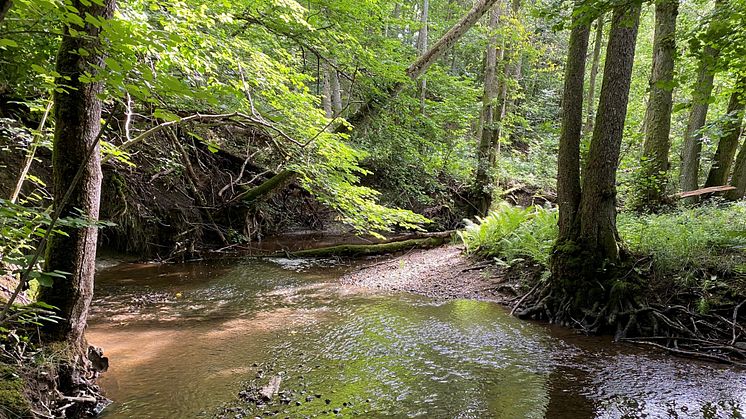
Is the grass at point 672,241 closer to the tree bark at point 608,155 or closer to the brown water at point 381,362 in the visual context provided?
the tree bark at point 608,155

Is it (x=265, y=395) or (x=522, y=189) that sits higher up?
(x=522, y=189)

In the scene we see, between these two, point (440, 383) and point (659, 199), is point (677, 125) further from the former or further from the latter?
point (440, 383)

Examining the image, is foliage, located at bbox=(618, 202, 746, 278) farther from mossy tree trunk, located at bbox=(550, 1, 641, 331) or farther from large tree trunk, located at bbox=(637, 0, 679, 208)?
large tree trunk, located at bbox=(637, 0, 679, 208)

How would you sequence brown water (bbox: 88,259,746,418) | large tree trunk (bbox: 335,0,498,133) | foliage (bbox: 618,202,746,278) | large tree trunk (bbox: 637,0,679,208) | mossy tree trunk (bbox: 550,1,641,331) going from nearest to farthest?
brown water (bbox: 88,259,746,418) < foliage (bbox: 618,202,746,278) < mossy tree trunk (bbox: 550,1,641,331) < large tree trunk (bbox: 637,0,679,208) < large tree trunk (bbox: 335,0,498,133)

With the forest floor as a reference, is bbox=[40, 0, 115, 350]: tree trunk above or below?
above

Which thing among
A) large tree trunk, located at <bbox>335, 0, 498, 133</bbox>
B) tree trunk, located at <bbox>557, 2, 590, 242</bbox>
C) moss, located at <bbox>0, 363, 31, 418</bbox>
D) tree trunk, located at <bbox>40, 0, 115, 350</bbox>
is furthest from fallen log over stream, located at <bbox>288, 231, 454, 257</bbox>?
moss, located at <bbox>0, 363, 31, 418</bbox>

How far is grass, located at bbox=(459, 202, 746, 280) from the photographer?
6043 mm

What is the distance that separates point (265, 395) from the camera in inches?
160

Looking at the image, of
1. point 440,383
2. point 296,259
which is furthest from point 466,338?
point 296,259

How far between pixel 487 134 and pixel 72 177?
14659 millimetres

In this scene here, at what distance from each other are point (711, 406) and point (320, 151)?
20.0ft

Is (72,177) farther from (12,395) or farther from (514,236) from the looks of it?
(514,236)

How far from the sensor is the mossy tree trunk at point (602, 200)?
6.36 meters

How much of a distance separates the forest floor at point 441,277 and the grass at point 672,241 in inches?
21.1
